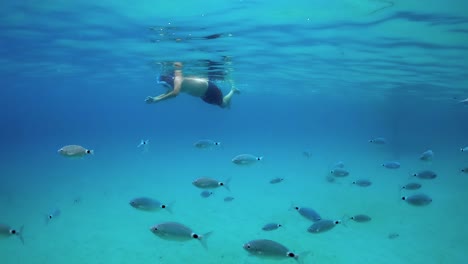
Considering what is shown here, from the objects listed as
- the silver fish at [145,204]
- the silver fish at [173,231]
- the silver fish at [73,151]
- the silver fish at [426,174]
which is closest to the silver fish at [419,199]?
the silver fish at [426,174]

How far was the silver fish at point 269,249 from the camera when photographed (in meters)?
6.17

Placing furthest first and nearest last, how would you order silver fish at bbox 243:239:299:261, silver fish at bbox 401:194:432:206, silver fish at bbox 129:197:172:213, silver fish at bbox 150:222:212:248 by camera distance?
silver fish at bbox 401:194:432:206 < silver fish at bbox 129:197:172:213 < silver fish at bbox 150:222:212:248 < silver fish at bbox 243:239:299:261

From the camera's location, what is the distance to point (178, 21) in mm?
14766

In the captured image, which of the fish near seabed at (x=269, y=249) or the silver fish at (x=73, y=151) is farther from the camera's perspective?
the silver fish at (x=73, y=151)

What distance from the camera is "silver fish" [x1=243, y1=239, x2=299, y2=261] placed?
617 centimetres

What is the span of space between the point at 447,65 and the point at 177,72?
2025 centimetres

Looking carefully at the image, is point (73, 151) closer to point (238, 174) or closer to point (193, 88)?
point (193, 88)

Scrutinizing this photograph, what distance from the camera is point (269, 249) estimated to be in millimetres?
6230

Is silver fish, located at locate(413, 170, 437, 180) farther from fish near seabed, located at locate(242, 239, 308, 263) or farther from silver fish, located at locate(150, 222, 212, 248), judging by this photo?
silver fish, located at locate(150, 222, 212, 248)

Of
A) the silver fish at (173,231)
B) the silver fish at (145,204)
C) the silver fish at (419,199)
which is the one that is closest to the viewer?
the silver fish at (173,231)

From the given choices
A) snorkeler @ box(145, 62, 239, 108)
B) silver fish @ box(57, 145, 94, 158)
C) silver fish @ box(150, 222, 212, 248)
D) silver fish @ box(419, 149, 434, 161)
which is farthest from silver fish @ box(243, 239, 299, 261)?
silver fish @ box(419, 149, 434, 161)

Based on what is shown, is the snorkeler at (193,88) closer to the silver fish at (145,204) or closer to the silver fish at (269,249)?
the silver fish at (145,204)

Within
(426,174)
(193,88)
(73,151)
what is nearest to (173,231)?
(73,151)

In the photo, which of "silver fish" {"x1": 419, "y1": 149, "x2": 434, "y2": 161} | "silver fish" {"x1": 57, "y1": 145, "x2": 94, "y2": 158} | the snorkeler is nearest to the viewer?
"silver fish" {"x1": 57, "y1": 145, "x2": 94, "y2": 158}
